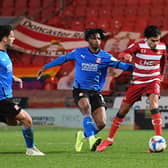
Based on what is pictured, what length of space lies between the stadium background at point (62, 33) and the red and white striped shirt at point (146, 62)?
343 inches

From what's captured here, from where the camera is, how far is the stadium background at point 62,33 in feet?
67.6

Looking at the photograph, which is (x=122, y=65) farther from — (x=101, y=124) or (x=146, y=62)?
(x=101, y=124)

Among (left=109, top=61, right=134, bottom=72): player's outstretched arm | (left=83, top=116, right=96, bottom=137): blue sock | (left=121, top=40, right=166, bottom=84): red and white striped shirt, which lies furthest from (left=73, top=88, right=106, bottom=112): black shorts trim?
(left=121, top=40, right=166, bottom=84): red and white striped shirt

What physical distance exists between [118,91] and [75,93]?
31.5 ft

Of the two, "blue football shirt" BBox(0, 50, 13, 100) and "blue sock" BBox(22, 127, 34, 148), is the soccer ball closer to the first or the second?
"blue sock" BBox(22, 127, 34, 148)

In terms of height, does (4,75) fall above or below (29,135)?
above

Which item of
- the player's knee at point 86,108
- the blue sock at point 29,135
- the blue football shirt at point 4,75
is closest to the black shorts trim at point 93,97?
the player's knee at point 86,108

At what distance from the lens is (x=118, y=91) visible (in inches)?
809

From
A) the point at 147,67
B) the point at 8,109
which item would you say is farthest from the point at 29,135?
the point at 147,67

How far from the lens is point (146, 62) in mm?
10758

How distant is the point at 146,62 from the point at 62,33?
39.7 ft

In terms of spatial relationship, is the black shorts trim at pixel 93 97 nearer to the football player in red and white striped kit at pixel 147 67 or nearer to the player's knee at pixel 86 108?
the player's knee at pixel 86 108

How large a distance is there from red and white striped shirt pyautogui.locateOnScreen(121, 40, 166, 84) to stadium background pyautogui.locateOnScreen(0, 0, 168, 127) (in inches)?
343

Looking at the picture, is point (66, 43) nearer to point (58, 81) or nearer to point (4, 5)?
point (58, 81)
